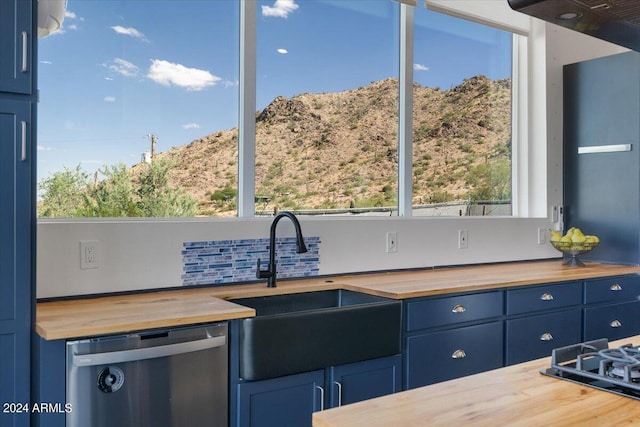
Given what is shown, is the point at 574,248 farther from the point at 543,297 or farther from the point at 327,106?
the point at 327,106

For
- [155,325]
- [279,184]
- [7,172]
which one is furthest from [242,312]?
[279,184]

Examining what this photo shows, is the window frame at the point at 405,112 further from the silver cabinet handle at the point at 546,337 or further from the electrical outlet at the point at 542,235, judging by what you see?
the silver cabinet handle at the point at 546,337

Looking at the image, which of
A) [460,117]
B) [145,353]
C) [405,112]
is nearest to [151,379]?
[145,353]

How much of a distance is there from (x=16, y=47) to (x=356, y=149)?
1.90 meters

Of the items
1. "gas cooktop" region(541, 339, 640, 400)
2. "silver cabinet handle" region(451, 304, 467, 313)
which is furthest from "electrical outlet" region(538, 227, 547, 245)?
"gas cooktop" region(541, 339, 640, 400)

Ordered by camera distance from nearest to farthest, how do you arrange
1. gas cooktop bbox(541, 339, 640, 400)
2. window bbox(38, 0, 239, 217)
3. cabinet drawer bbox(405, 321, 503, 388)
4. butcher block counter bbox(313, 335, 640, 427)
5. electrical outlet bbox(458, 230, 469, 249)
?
butcher block counter bbox(313, 335, 640, 427) → gas cooktop bbox(541, 339, 640, 400) → window bbox(38, 0, 239, 217) → cabinet drawer bbox(405, 321, 503, 388) → electrical outlet bbox(458, 230, 469, 249)

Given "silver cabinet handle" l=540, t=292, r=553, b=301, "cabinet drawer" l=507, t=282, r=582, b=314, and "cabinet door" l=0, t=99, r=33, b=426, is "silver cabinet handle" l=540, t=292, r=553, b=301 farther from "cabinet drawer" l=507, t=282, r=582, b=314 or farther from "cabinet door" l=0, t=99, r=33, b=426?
"cabinet door" l=0, t=99, r=33, b=426

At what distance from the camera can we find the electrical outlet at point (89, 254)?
230 cm

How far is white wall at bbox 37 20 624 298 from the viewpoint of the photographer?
2.28 metres

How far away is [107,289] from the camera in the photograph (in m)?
2.35

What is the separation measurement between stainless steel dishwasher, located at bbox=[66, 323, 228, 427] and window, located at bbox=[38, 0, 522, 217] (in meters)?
0.86

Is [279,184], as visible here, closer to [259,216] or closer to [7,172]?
[259,216]

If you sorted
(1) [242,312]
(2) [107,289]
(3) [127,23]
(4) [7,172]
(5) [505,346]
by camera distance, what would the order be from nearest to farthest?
(4) [7,172], (1) [242,312], (2) [107,289], (3) [127,23], (5) [505,346]

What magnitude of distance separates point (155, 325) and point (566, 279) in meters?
2.26
